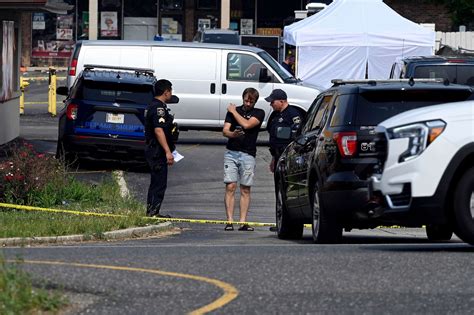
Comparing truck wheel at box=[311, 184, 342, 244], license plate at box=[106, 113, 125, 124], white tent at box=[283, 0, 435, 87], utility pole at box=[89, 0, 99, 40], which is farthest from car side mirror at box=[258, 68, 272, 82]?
utility pole at box=[89, 0, 99, 40]

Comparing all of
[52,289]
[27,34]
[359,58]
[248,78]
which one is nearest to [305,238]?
[52,289]

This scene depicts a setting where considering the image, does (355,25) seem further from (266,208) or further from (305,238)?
(305,238)

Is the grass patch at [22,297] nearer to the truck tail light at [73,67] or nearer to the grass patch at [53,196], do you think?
the grass patch at [53,196]

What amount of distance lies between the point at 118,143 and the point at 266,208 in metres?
3.98

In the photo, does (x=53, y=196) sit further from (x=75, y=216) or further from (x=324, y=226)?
(x=324, y=226)

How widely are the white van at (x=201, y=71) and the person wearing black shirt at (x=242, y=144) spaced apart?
11.8 m

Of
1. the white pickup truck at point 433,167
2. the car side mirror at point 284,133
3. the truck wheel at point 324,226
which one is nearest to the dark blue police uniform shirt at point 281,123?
the car side mirror at point 284,133

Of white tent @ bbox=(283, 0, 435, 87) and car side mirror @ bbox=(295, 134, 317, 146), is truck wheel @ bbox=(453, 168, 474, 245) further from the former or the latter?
white tent @ bbox=(283, 0, 435, 87)

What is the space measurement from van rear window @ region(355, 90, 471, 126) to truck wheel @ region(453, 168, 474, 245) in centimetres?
182

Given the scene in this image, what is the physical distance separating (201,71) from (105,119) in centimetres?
615

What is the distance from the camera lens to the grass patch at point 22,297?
743cm

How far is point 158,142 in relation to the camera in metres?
16.7

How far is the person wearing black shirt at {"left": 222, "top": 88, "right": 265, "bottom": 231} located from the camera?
16797 mm

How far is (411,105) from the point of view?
12.4 metres
